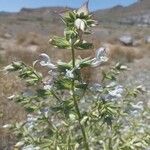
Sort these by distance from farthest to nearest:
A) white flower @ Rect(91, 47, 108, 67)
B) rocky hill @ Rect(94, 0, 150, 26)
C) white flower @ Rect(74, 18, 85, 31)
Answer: rocky hill @ Rect(94, 0, 150, 26)
white flower @ Rect(91, 47, 108, 67)
white flower @ Rect(74, 18, 85, 31)

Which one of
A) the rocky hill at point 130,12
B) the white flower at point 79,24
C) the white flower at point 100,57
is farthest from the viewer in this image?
the rocky hill at point 130,12

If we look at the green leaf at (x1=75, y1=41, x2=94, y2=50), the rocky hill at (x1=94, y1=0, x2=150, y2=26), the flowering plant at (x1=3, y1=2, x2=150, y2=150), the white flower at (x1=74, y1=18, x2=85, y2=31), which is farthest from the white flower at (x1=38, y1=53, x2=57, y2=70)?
the rocky hill at (x1=94, y1=0, x2=150, y2=26)

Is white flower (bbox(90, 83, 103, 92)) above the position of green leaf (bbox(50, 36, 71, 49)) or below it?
below

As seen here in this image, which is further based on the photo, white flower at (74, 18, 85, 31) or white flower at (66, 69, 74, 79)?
white flower at (66, 69, 74, 79)

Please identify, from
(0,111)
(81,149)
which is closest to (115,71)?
(81,149)

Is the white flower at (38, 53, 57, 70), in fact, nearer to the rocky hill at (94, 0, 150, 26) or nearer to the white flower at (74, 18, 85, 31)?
the white flower at (74, 18, 85, 31)

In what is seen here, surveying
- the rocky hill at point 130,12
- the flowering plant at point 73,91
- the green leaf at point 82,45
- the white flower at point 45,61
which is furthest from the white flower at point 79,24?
the rocky hill at point 130,12

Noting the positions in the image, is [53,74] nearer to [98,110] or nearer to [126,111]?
[98,110]

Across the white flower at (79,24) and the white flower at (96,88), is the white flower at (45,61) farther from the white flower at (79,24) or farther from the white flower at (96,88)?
the white flower at (79,24)

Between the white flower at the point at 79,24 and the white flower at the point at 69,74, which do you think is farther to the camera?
the white flower at the point at 69,74

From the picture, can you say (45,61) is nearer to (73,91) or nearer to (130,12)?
(73,91)

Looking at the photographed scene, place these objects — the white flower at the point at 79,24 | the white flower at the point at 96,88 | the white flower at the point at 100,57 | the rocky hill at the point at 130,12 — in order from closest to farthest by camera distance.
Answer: the white flower at the point at 79,24, the white flower at the point at 100,57, the white flower at the point at 96,88, the rocky hill at the point at 130,12
